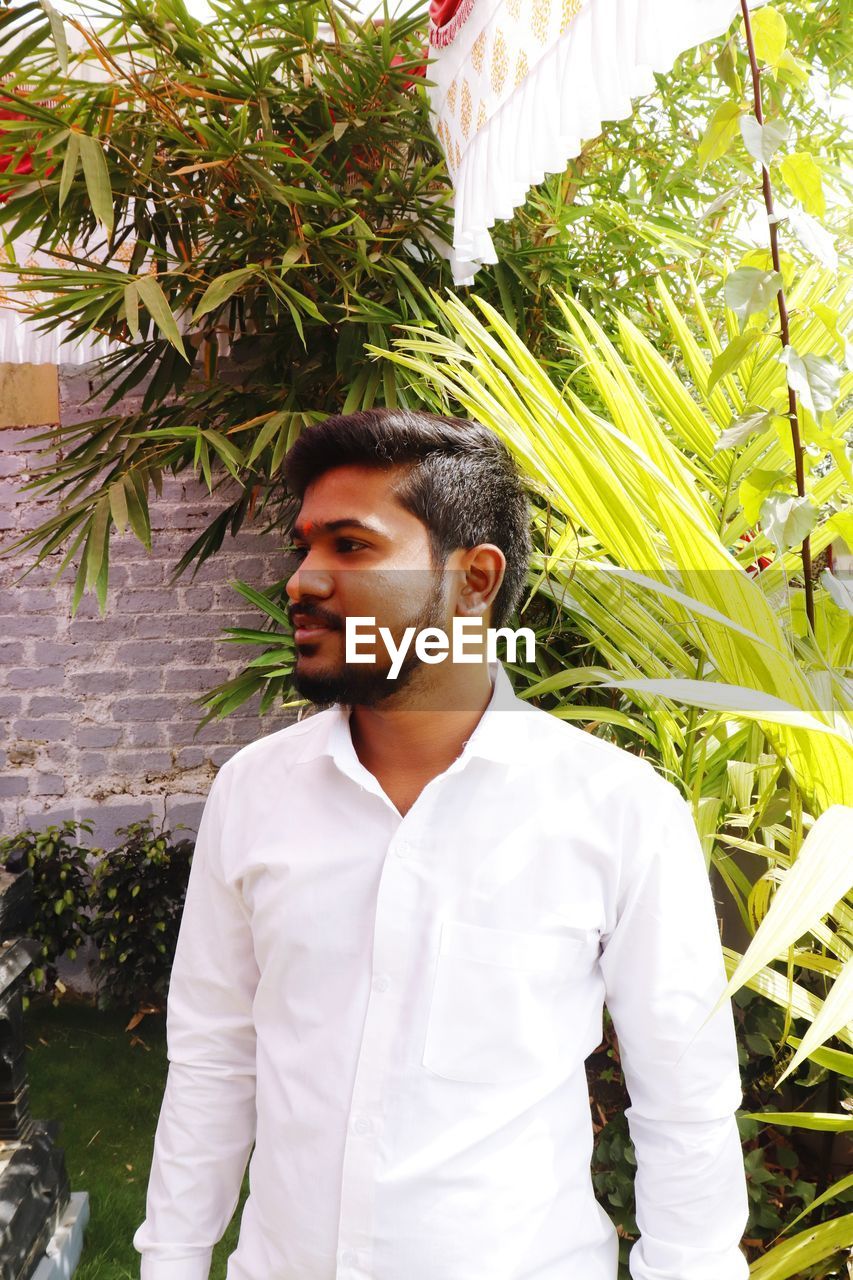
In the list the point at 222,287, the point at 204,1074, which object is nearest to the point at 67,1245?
the point at 204,1074

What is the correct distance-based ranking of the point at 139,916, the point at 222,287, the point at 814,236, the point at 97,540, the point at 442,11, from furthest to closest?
the point at 139,916
the point at 97,540
the point at 222,287
the point at 442,11
the point at 814,236

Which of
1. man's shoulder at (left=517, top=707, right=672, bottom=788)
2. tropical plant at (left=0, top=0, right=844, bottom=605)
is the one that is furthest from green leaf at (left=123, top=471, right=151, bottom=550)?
man's shoulder at (left=517, top=707, right=672, bottom=788)

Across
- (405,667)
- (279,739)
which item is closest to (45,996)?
(279,739)

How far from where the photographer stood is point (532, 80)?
1.51 meters

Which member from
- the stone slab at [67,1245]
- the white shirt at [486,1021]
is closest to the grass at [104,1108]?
the stone slab at [67,1245]

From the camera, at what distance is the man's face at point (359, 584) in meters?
0.96

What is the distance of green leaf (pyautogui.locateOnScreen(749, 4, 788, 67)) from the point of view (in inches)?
35.2

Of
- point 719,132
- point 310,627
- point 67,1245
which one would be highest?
point 719,132

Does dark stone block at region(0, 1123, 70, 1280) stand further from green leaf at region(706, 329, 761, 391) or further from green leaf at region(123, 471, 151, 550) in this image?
green leaf at region(706, 329, 761, 391)

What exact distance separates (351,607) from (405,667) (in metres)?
0.08

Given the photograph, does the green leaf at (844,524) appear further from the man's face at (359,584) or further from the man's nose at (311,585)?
the man's nose at (311,585)

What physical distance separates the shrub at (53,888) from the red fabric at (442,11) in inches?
95.4

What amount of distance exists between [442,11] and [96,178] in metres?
0.74

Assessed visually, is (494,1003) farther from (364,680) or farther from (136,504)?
(136,504)
